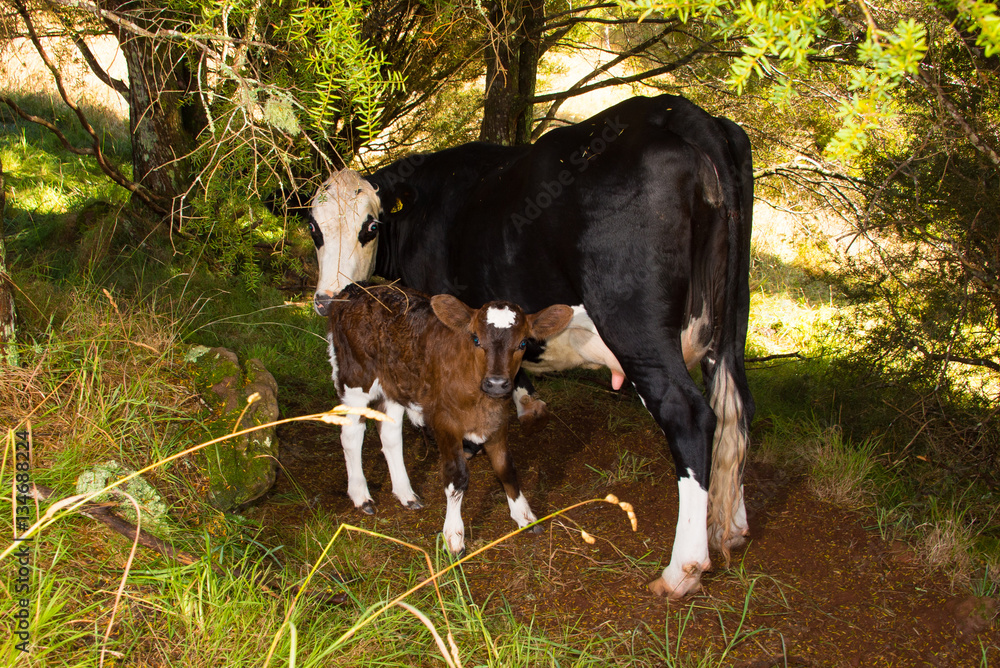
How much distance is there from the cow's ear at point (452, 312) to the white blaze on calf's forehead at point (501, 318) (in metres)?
0.20

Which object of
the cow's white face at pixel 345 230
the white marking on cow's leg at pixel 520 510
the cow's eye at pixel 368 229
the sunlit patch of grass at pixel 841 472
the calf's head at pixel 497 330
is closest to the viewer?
the calf's head at pixel 497 330

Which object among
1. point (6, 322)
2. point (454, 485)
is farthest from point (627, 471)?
point (6, 322)

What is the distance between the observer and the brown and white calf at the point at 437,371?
3.88m

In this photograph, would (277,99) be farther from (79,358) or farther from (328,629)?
(328,629)

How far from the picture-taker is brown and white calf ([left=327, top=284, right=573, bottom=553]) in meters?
3.88

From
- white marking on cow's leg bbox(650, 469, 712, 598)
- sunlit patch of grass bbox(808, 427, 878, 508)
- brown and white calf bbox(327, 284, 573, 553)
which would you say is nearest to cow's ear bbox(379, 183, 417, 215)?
brown and white calf bbox(327, 284, 573, 553)

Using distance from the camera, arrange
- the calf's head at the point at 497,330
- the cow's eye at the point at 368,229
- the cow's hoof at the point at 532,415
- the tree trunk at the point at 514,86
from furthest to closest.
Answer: the tree trunk at the point at 514,86 → the cow's hoof at the point at 532,415 → the cow's eye at the point at 368,229 → the calf's head at the point at 497,330

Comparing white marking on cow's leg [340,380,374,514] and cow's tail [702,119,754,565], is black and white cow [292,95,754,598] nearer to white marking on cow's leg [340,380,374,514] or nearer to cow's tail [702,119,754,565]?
cow's tail [702,119,754,565]

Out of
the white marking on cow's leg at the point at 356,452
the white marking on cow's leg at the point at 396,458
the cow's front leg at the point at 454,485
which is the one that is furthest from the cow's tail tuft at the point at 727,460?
the white marking on cow's leg at the point at 356,452

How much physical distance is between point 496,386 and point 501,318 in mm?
385

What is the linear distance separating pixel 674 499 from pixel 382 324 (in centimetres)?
220

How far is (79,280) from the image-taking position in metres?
5.74

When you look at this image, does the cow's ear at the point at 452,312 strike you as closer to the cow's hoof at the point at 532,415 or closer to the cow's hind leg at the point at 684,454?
the cow's hind leg at the point at 684,454

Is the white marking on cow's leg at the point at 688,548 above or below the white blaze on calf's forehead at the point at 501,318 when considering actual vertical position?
below
